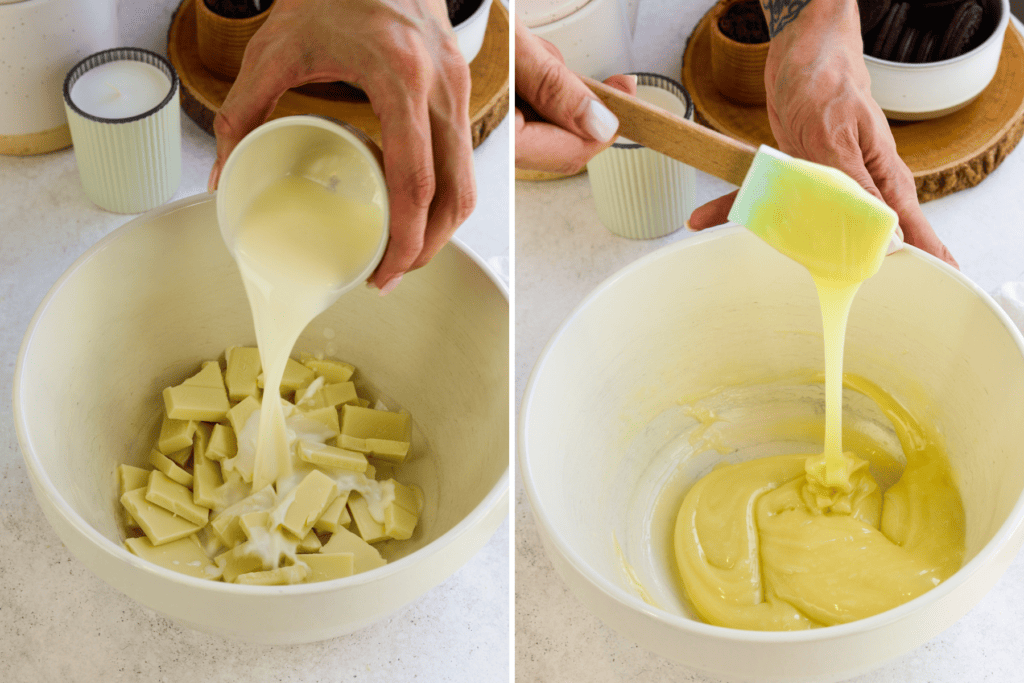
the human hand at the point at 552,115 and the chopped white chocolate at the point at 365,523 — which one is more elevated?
the human hand at the point at 552,115

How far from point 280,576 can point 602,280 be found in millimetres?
410

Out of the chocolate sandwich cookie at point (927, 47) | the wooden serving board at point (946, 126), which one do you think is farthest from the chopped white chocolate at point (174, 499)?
the chocolate sandwich cookie at point (927, 47)

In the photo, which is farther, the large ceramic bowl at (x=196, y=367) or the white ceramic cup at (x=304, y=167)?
the white ceramic cup at (x=304, y=167)

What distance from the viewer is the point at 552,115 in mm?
862

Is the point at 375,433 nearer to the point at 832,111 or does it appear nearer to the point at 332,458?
the point at 332,458

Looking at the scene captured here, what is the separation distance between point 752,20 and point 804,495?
619 millimetres

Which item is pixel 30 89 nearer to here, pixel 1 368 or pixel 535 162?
pixel 1 368

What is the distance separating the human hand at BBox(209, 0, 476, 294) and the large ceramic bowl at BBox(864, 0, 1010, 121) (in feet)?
1.75

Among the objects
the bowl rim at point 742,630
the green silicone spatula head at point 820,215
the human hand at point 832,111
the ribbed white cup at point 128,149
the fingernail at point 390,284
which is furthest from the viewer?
the ribbed white cup at point 128,149

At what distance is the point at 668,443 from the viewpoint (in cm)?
100

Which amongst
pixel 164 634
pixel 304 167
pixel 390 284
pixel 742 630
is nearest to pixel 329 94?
pixel 304 167

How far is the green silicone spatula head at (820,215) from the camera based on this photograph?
0.77m

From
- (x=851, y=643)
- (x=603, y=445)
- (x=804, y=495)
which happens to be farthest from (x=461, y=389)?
(x=851, y=643)

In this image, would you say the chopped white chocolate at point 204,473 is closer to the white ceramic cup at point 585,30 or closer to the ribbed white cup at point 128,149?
the ribbed white cup at point 128,149
